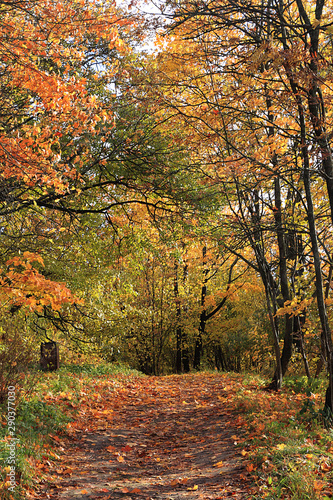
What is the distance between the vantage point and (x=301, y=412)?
611cm

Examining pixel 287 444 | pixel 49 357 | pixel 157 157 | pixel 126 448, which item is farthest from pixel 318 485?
pixel 49 357

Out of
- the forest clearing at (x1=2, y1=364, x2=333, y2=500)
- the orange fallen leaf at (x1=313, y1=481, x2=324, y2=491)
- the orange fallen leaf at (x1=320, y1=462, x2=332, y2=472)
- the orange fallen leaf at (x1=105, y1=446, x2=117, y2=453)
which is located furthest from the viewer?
the orange fallen leaf at (x1=105, y1=446, x2=117, y2=453)

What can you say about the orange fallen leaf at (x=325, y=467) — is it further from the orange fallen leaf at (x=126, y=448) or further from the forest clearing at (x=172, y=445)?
the orange fallen leaf at (x=126, y=448)

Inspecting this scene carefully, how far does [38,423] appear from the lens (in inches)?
245

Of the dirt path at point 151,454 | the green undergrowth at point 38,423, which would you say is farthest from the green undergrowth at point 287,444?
the green undergrowth at point 38,423

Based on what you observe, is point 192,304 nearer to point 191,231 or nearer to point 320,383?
point 191,231

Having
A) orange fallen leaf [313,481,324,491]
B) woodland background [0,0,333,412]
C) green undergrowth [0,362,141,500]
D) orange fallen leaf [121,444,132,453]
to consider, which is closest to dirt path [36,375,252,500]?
orange fallen leaf [121,444,132,453]

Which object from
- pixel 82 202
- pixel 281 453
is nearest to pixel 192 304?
pixel 82 202

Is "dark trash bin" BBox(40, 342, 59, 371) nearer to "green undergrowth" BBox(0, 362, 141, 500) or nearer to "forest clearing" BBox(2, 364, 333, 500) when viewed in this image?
"green undergrowth" BBox(0, 362, 141, 500)

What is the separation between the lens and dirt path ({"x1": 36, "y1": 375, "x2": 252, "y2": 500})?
4508 mm

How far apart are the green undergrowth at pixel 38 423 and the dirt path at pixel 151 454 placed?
0.75 feet

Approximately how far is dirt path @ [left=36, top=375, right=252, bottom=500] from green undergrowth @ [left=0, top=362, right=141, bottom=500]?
228mm

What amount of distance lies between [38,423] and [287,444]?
3.65 meters

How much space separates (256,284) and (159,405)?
7.05 m
